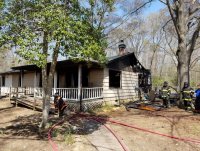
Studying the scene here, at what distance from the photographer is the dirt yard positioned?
24.9 ft

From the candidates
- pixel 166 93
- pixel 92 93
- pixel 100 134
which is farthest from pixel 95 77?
pixel 100 134

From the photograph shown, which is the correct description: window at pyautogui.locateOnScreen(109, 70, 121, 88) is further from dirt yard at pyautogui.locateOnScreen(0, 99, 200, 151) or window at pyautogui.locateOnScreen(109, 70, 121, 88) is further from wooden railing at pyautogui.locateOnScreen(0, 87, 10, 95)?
wooden railing at pyautogui.locateOnScreen(0, 87, 10, 95)

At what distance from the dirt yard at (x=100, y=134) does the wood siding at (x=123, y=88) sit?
4510 millimetres

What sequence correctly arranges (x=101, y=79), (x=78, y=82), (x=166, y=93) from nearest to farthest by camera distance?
(x=166, y=93) < (x=78, y=82) < (x=101, y=79)

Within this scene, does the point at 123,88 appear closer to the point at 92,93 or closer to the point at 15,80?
the point at 92,93

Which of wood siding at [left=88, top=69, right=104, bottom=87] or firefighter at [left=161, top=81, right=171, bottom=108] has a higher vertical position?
wood siding at [left=88, top=69, right=104, bottom=87]

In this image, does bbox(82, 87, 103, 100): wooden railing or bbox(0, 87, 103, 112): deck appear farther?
bbox(82, 87, 103, 100): wooden railing

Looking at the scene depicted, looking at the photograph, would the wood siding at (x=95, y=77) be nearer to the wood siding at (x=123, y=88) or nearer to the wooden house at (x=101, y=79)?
the wooden house at (x=101, y=79)

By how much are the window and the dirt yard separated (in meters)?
5.57

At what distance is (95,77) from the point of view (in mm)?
16484

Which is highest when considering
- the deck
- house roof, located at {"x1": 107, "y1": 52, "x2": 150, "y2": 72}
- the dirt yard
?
house roof, located at {"x1": 107, "y1": 52, "x2": 150, "y2": 72}

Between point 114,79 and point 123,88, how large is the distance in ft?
4.24

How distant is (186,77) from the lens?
15.1 meters

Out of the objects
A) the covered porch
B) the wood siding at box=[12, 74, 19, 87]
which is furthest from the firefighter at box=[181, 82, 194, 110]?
the wood siding at box=[12, 74, 19, 87]
